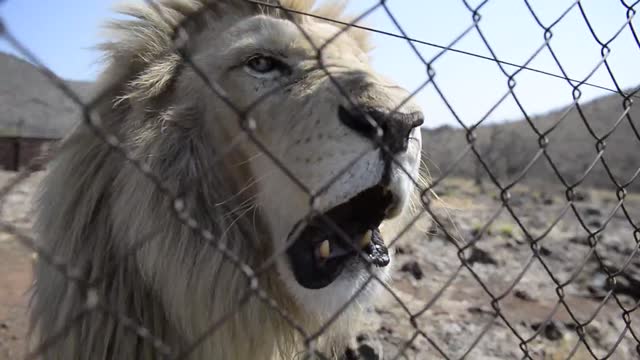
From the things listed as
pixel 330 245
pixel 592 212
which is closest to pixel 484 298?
pixel 330 245

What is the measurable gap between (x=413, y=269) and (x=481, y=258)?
1485 mm

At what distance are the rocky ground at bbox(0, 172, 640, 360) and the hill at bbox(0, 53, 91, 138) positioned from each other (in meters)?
0.47

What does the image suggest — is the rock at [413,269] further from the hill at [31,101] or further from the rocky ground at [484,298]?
the hill at [31,101]

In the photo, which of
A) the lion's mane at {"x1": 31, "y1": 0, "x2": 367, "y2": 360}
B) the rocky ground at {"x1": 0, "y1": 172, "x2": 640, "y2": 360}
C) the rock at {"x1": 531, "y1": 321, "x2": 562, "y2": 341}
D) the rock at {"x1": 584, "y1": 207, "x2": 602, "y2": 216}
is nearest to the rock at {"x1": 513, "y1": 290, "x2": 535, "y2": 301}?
the rocky ground at {"x1": 0, "y1": 172, "x2": 640, "y2": 360}

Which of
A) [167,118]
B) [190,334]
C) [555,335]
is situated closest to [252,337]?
[190,334]

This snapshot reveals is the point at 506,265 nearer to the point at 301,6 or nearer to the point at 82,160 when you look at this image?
the point at 301,6

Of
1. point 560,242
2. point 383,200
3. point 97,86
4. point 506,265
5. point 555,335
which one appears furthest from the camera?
point 560,242

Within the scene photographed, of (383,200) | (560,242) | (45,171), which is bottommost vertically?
(45,171)

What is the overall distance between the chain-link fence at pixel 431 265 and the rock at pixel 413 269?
19mm

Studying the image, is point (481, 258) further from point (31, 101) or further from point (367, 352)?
point (31, 101)

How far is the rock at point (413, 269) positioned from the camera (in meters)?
6.75

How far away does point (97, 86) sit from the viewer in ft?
7.68

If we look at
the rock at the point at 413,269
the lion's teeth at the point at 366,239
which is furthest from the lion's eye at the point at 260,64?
the rock at the point at 413,269

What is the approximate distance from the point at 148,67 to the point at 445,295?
4698mm
